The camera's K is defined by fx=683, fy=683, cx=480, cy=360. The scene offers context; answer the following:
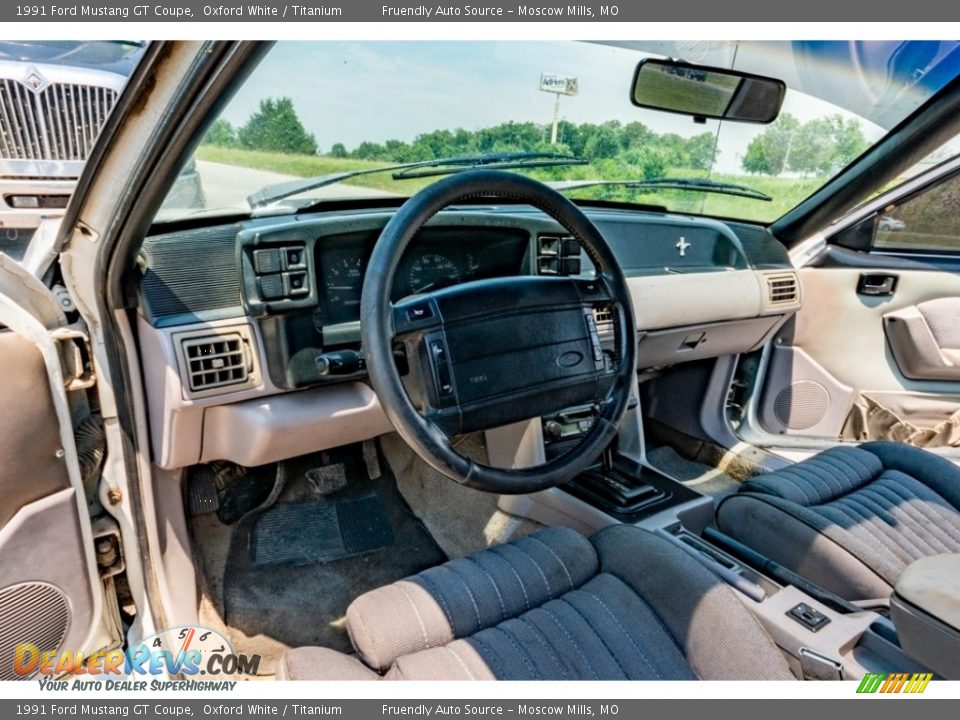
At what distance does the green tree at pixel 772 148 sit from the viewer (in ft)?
8.30

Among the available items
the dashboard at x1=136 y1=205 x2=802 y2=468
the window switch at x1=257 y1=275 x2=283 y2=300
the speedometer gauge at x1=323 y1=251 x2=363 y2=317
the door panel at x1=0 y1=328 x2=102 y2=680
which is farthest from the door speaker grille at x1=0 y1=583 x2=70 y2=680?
the speedometer gauge at x1=323 y1=251 x2=363 y2=317

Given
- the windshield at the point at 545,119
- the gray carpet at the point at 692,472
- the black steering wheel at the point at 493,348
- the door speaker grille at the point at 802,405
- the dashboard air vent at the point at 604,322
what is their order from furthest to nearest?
1. the door speaker grille at the point at 802,405
2. the gray carpet at the point at 692,472
3. the dashboard air vent at the point at 604,322
4. the windshield at the point at 545,119
5. the black steering wheel at the point at 493,348

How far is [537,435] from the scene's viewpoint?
7.38 ft

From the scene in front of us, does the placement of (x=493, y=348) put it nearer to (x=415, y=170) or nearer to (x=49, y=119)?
(x=415, y=170)

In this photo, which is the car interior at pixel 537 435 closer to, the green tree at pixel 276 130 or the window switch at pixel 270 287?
the window switch at pixel 270 287

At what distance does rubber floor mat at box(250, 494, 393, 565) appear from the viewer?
241cm

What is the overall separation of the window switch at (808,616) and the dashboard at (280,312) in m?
0.83

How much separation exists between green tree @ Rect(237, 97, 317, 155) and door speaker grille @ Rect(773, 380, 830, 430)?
2.46 meters

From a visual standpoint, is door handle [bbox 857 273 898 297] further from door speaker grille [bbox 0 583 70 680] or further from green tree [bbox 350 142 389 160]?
door speaker grille [bbox 0 583 70 680]

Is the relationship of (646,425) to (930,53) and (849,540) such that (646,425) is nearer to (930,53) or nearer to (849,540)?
(849,540)

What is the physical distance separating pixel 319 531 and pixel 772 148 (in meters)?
2.24

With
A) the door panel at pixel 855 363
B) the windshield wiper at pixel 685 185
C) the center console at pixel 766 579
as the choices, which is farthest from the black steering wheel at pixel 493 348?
the door panel at pixel 855 363

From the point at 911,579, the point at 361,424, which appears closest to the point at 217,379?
the point at 361,424

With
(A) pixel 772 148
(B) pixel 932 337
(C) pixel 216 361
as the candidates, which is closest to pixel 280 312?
(C) pixel 216 361
